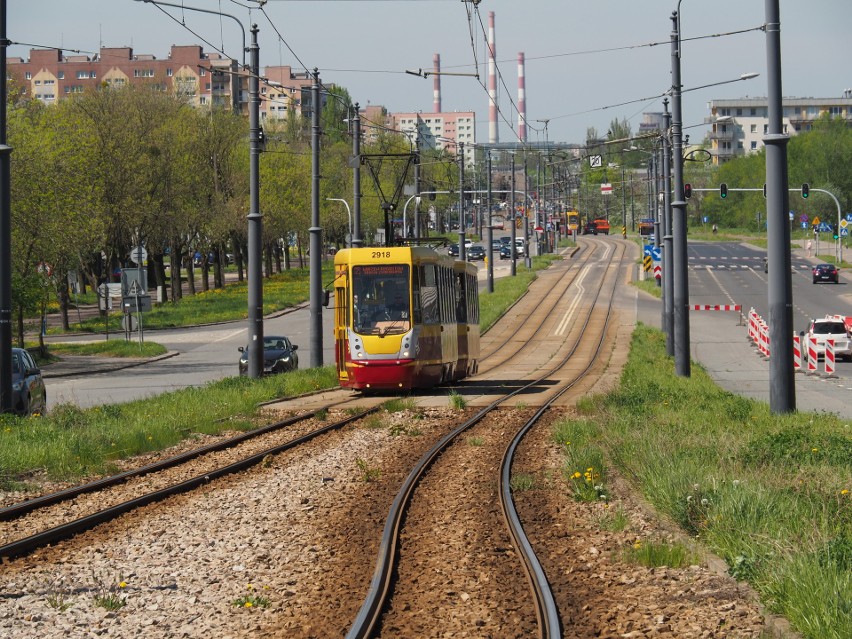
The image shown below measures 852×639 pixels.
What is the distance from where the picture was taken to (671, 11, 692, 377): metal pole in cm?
2881

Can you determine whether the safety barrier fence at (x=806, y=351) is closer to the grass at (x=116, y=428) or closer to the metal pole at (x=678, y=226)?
the metal pole at (x=678, y=226)

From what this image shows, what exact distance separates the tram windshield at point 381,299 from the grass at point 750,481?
15.5 ft

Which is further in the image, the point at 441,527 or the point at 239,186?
the point at 239,186

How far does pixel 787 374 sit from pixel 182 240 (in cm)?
6204

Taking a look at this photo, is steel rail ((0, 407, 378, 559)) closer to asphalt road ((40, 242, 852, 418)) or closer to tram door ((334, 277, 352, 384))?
tram door ((334, 277, 352, 384))

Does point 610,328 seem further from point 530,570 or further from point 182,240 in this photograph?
point 530,570

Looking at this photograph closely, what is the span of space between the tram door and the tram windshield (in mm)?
169

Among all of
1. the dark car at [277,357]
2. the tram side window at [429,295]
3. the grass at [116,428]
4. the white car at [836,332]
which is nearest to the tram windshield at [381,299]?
the tram side window at [429,295]

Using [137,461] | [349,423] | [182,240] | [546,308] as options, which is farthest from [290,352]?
[182,240]

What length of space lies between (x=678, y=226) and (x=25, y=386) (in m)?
16.0

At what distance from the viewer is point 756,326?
49.0m

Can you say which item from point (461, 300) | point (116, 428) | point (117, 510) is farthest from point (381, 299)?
point (117, 510)

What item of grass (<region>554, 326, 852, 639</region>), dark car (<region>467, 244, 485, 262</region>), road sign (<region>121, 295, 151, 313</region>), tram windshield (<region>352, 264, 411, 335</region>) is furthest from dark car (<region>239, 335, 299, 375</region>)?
dark car (<region>467, 244, 485, 262</region>)

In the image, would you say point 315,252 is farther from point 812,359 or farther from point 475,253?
point 475,253
